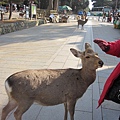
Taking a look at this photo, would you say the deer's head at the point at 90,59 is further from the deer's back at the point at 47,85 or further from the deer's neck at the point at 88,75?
the deer's back at the point at 47,85

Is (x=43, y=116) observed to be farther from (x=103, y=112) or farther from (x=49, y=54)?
(x=49, y=54)

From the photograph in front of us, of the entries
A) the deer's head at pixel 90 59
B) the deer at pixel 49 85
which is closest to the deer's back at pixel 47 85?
the deer at pixel 49 85

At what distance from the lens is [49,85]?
2.32 metres

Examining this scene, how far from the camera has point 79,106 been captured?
3.27 m

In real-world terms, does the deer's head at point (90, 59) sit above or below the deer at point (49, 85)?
above

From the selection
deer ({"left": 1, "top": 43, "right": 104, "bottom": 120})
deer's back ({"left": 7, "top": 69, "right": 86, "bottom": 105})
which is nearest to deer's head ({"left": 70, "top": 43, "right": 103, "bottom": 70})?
deer ({"left": 1, "top": 43, "right": 104, "bottom": 120})

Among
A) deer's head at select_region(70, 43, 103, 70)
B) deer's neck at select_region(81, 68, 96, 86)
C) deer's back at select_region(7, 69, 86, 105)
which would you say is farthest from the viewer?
deer's neck at select_region(81, 68, 96, 86)

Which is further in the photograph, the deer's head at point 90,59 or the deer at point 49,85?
the deer's head at point 90,59

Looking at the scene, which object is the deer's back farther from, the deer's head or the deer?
the deer's head

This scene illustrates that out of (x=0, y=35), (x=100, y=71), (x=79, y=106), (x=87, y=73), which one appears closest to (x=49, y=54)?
(x=100, y=71)

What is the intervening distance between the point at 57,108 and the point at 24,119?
1.94 feet

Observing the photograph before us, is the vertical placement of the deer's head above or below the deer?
above

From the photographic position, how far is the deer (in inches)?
87.7

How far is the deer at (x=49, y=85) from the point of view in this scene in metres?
2.23
